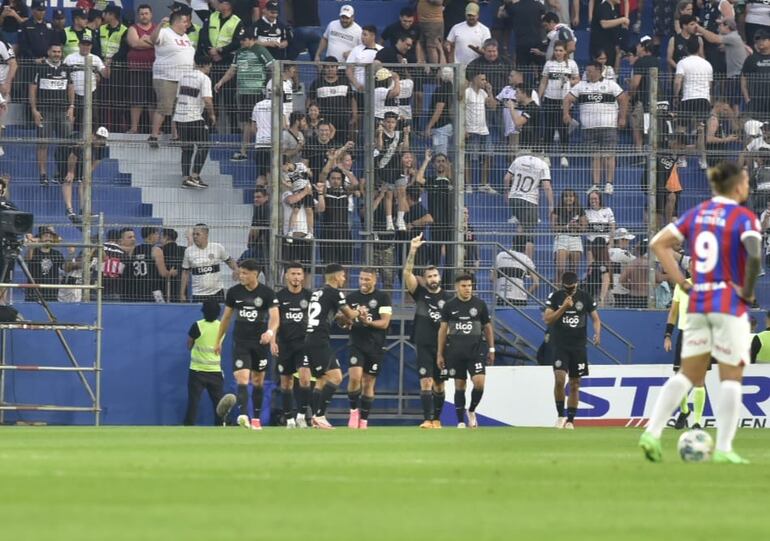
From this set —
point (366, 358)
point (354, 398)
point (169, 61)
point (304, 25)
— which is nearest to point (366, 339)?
point (366, 358)

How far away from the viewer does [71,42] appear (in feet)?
92.2

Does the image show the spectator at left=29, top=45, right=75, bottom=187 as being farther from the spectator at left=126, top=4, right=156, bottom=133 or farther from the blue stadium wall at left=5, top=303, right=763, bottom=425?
the blue stadium wall at left=5, top=303, right=763, bottom=425

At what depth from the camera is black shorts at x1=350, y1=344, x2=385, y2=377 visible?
81.3 ft

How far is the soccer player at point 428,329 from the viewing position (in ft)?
82.5

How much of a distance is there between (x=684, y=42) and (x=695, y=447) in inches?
736

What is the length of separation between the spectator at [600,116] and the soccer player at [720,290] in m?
14.2

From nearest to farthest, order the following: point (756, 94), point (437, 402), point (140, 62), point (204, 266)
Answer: point (437, 402), point (204, 266), point (756, 94), point (140, 62)

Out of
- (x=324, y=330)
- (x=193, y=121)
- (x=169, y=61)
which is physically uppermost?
(x=169, y=61)

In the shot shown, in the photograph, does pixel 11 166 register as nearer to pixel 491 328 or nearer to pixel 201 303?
pixel 201 303

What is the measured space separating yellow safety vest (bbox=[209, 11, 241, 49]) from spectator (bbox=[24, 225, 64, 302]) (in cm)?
498

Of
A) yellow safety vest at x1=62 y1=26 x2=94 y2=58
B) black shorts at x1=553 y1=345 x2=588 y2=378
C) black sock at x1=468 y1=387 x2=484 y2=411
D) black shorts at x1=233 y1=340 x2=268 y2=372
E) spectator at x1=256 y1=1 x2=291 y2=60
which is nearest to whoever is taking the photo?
black shorts at x1=233 y1=340 x2=268 y2=372

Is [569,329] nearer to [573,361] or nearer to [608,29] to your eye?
[573,361]

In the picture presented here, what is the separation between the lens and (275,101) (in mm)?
26359

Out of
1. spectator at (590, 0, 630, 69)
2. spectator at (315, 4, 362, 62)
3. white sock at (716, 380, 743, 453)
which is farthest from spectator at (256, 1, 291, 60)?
white sock at (716, 380, 743, 453)
